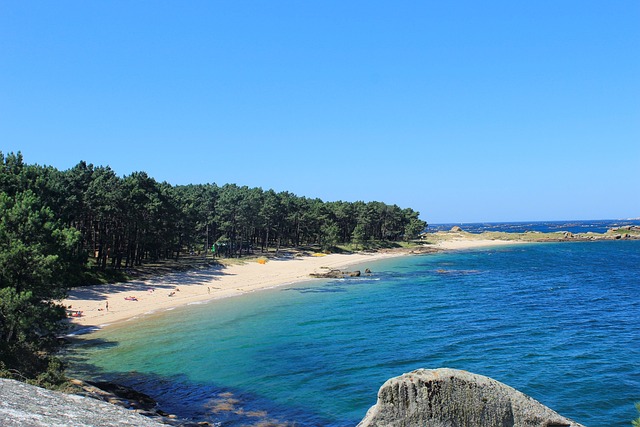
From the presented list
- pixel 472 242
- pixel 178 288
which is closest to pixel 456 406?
pixel 178 288

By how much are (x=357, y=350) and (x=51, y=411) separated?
2386cm

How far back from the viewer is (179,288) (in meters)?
60.8

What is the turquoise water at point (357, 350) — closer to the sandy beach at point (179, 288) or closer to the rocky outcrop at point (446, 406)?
the sandy beach at point (179, 288)

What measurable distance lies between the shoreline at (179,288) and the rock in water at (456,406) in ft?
98.0

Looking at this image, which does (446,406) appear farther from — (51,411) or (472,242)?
(472,242)

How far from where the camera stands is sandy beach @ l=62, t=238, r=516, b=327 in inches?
1801

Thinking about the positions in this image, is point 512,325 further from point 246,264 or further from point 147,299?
point 246,264

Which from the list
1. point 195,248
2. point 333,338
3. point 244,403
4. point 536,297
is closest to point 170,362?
point 244,403

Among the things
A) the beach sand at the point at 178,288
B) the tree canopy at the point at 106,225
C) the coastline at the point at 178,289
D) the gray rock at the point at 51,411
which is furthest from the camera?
the beach sand at the point at 178,288

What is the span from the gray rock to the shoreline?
23.0 meters

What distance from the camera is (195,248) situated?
327ft

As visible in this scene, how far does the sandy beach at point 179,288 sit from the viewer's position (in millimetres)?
45750

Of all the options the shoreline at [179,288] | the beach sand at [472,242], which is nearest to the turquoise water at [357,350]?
the shoreline at [179,288]

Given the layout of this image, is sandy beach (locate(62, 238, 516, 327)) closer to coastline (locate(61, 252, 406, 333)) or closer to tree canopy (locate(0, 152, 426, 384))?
coastline (locate(61, 252, 406, 333))
